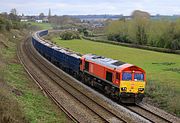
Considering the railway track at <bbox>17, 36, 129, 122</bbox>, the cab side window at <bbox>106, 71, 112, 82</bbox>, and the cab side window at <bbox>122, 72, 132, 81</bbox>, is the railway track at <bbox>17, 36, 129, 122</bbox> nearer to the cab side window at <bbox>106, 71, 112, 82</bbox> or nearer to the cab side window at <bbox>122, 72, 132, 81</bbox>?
the cab side window at <bbox>106, 71, 112, 82</bbox>

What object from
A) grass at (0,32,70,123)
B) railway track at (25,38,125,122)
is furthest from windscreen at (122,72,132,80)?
grass at (0,32,70,123)

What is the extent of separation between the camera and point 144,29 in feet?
357

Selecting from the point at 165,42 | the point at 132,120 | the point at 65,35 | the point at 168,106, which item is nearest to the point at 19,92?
the point at 132,120

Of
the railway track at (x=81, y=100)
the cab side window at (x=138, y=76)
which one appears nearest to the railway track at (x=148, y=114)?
the railway track at (x=81, y=100)

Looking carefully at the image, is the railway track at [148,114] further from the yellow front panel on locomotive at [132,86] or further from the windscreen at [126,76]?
the windscreen at [126,76]

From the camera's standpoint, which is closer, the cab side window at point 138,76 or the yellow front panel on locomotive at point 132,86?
the yellow front panel on locomotive at point 132,86

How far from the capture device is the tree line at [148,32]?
9512 centimetres

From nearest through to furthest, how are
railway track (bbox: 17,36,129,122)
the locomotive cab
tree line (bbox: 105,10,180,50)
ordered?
railway track (bbox: 17,36,129,122) → the locomotive cab → tree line (bbox: 105,10,180,50)

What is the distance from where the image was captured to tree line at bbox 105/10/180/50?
95.1m

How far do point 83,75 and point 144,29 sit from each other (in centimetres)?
7507

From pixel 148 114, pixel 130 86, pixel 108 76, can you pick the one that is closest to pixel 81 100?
pixel 108 76

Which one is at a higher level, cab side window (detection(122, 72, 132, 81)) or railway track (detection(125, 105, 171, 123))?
cab side window (detection(122, 72, 132, 81))

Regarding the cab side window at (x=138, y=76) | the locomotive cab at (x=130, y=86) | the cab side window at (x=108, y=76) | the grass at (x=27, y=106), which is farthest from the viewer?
the cab side window at (x=108, y=76)

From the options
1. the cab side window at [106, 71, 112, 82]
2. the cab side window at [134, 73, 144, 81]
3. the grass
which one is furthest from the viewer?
the cab side window at [106, 71, 112, 82]
